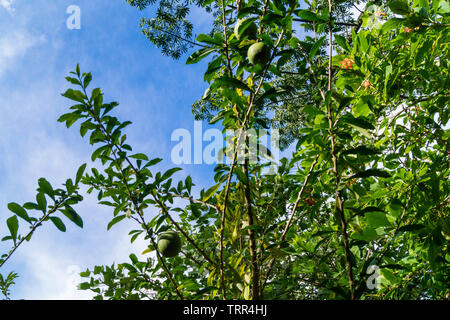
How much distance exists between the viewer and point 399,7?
1336mm

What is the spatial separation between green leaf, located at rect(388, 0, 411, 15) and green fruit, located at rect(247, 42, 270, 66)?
1.91 ft

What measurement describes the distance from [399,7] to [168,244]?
1.44m

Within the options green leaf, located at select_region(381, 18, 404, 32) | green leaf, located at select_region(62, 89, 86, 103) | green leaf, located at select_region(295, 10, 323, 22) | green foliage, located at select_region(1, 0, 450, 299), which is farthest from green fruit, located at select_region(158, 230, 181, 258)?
green leaf, located at select_region(381, 18, 404, 32)

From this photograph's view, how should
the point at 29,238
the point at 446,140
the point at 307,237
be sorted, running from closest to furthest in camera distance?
1. the point at 29,238
2. the point at 446,140
3. the point at 307,237

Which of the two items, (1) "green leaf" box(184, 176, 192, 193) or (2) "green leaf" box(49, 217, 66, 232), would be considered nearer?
(2) "green leaf" box(49, 217, 66, 232)

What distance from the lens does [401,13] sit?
137 centimetres

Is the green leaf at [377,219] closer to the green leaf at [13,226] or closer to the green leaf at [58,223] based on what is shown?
the green leaf at [58,223]

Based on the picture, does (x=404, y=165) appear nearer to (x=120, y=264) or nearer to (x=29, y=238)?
(x=120, y=264)

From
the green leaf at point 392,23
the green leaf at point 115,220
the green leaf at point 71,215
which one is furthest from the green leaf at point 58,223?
the green leaf at point 392,23

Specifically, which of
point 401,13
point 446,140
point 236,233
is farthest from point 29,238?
point 446,140

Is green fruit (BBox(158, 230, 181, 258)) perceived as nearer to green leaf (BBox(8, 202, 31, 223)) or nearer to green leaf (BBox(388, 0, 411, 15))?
green leaf (BBox(8, 202, 31, 223))

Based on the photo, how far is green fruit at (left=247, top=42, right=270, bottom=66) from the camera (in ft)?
3.99

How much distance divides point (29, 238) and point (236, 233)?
796 mm

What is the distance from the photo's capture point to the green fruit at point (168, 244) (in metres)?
1.46
